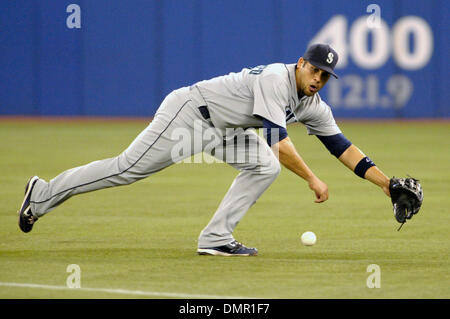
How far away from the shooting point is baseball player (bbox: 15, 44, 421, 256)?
25.6ft

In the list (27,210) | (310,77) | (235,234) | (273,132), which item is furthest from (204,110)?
(235,234)

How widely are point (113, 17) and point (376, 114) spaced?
301 inches

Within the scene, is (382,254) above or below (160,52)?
below

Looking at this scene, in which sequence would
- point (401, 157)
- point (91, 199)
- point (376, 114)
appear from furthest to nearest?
point (376, 114) → point (401, 157) → point (91, 199)

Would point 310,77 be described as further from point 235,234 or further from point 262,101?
point 235,234

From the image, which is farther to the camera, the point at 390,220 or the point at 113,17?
the point at 113,17

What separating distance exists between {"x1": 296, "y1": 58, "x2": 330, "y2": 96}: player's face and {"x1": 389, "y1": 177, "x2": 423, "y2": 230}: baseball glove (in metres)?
1.14

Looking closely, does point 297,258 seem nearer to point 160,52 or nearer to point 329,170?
point 329,170

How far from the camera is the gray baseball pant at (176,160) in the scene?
315 inches

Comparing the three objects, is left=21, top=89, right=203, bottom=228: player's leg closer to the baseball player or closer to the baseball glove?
the baseball player

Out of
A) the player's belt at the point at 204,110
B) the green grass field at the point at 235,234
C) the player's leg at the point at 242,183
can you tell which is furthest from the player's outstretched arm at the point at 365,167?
the player's belt at the point at 204,110

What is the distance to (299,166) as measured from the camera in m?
7.59
